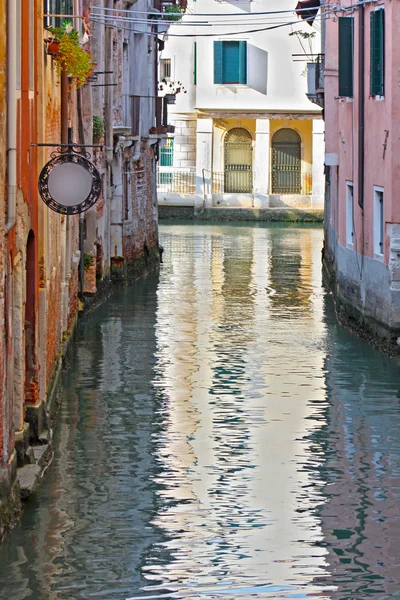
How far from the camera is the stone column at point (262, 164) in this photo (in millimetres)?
53094

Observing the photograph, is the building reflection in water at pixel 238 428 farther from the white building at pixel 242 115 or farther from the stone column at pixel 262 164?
the white building at pixel 242 115

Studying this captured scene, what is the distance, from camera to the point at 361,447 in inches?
611

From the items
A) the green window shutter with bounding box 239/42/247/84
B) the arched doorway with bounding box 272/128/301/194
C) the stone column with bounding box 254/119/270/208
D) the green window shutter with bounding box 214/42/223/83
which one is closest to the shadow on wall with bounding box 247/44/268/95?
the green window shutter with bounding box 239/42/247/84

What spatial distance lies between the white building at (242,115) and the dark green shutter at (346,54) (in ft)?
88.1

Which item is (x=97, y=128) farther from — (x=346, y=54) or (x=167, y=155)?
(x=167, y=155)

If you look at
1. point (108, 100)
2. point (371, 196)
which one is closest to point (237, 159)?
point (108, 100)

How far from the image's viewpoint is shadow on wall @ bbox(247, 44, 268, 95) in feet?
173

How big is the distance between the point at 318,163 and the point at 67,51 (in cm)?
3656

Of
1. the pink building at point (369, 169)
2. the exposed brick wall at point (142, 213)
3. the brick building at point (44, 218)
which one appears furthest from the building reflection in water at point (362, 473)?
the exposed brick wall at point (142, 213)

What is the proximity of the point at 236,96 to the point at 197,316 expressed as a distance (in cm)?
2741

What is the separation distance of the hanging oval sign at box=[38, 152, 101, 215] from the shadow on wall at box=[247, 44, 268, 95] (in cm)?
3882

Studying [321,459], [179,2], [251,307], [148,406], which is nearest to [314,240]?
[179,2]

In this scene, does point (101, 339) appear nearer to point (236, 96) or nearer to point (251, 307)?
point (251, 307)

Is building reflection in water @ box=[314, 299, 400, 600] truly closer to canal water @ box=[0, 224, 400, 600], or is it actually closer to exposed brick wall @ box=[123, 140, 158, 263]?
canal water @ box=[0, 224, 400, 600]
